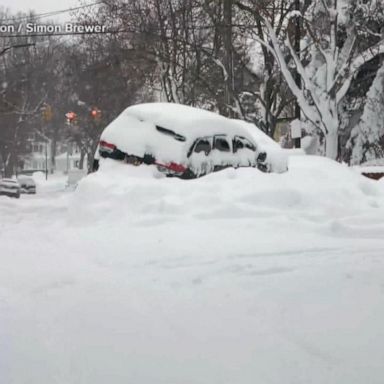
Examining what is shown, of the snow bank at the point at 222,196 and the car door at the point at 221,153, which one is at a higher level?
the car door at the point at 221,153

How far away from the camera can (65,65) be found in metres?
45.3

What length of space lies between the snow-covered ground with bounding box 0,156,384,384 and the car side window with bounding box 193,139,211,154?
147cm

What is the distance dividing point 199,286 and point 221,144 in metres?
7.24

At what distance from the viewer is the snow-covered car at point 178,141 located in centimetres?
1106

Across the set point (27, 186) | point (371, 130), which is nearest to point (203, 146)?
point (371, 130)

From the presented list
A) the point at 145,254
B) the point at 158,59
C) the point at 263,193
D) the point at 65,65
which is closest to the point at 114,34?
the point at 158,59

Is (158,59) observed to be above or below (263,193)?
above

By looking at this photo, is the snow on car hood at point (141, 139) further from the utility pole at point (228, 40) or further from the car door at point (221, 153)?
the utility pole at point (228, 40)

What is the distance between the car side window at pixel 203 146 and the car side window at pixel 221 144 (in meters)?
0.22

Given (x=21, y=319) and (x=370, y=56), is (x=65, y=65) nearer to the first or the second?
(x=370, y=56)

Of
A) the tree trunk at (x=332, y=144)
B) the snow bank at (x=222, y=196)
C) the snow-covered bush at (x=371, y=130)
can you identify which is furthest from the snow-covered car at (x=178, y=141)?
the snow-covered bush at (x=371, y=130)

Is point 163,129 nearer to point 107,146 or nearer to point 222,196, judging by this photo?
point 107,146

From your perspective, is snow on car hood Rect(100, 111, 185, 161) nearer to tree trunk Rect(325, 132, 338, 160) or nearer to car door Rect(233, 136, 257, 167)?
car door Rect(233, 136, 257, 167)

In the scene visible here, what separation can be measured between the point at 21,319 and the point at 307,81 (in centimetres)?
1695
